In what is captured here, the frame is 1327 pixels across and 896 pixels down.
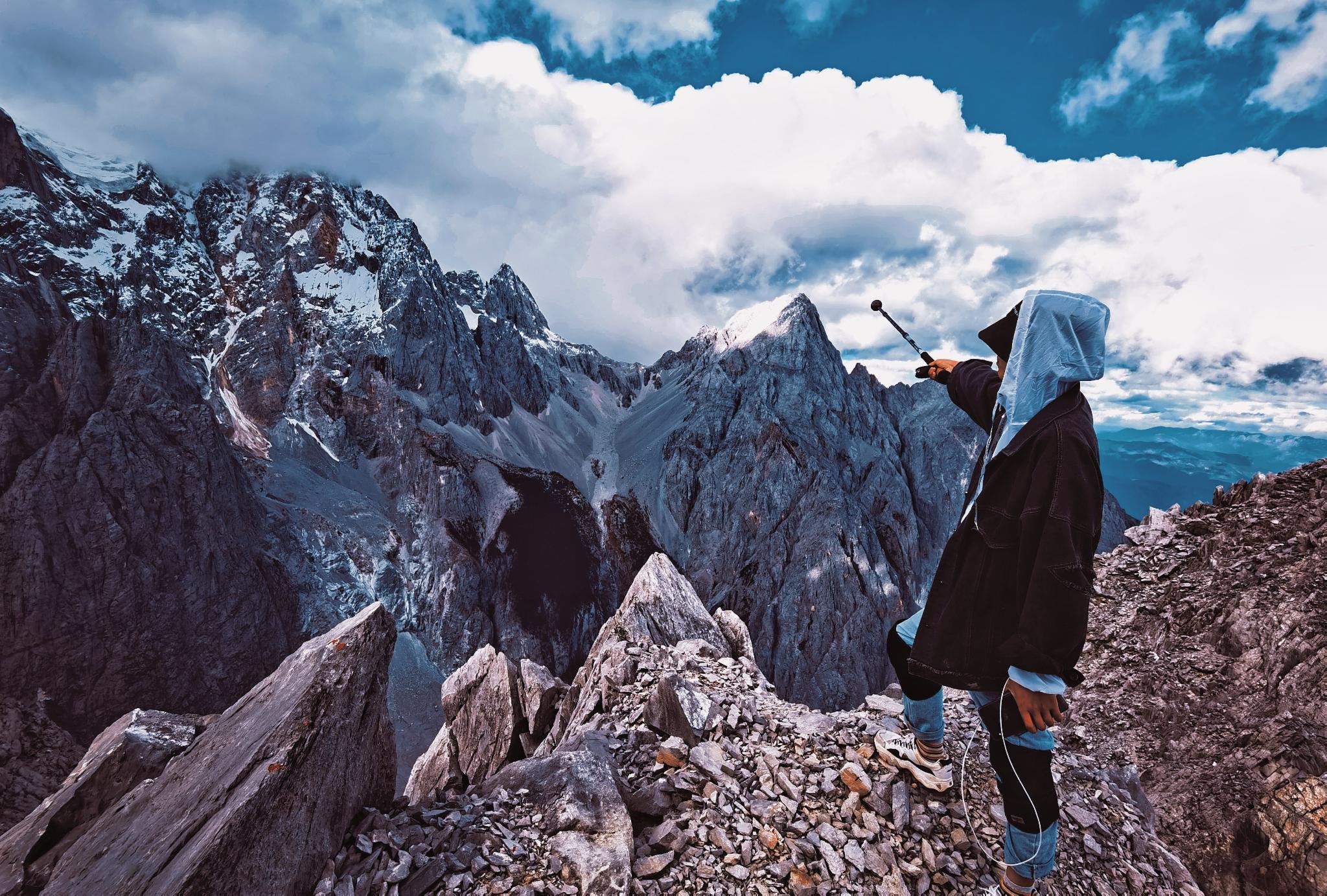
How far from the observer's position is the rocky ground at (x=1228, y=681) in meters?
7.92

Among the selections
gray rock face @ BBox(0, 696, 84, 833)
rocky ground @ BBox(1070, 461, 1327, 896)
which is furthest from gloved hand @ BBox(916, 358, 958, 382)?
gray rock face @ BBox(0, 696, 84, 833)

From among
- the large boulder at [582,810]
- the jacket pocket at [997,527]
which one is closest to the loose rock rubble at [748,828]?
the large boulder at [582,810]

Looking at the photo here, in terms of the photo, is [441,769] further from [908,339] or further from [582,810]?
[908,339]

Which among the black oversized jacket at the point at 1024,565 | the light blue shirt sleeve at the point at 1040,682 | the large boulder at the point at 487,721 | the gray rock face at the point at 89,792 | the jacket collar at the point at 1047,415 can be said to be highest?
the jacket collar at the point at 1047,415

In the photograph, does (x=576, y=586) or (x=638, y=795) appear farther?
(x=576, y=586)

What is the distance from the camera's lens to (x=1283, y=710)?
9.28m

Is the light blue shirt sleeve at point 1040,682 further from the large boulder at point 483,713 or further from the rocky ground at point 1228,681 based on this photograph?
the large boulder at point 483,713

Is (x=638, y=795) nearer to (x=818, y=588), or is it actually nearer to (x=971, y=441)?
(x=818, y=588)

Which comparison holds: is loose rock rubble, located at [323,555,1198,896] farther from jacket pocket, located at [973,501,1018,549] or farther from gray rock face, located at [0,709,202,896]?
gray rock face, located at [0,709,202,896]

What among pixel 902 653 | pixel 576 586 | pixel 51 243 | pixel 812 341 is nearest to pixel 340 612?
pixel 576 586

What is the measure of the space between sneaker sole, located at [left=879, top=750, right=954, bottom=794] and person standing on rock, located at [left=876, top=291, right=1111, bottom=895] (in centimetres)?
85

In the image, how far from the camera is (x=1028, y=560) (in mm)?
Answer: 3322

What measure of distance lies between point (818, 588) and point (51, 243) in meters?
87.7

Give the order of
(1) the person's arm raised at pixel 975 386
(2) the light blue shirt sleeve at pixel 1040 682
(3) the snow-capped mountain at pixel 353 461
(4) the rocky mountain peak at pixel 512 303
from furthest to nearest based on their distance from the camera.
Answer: (4) the rocky mountain peak at pixel 512 303 < (3) the snow-capped mountain at pixel 353 461 < (1) the person's arm raised at pixel 975 386 < (2) the light blue shirt sleeve at pixel 1040 682
